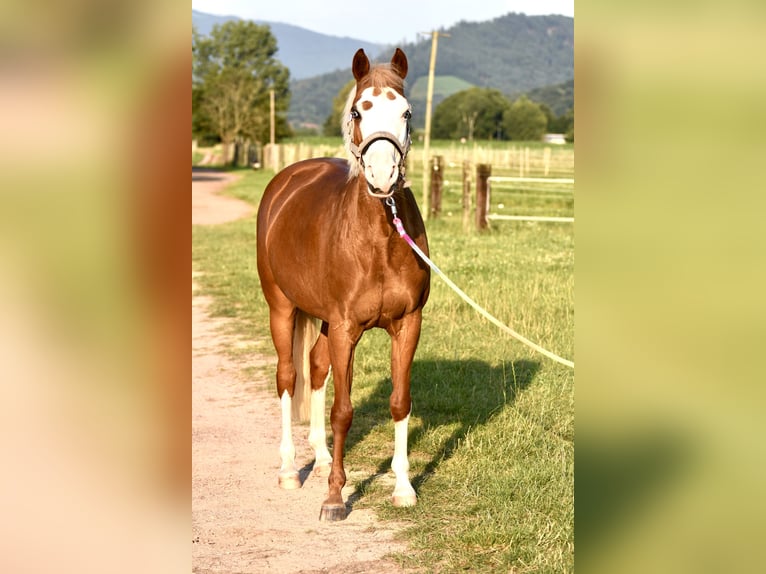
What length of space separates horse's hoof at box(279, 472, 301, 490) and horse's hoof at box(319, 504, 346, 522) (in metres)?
0.56

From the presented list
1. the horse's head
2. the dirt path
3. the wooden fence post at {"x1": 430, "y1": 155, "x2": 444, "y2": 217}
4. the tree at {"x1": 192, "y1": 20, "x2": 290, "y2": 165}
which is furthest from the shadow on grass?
the tree at {"x1": 192, "y1": 20, "x2": 290, "y2": 165}

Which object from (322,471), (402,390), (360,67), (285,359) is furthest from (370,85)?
(322,471)

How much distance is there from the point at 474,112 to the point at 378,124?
106 m

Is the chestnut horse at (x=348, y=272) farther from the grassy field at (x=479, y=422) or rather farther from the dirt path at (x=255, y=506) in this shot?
the grassy field at (x=479, y=422)

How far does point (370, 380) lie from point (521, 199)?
1953cm

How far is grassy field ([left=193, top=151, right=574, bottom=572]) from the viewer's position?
391cm

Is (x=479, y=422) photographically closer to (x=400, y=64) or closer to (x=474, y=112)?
(x=400, y=64)

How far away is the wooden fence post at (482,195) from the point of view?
16672mm

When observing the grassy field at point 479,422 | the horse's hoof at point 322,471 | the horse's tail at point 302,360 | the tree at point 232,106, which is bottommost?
the horse's hoof at point 322,471

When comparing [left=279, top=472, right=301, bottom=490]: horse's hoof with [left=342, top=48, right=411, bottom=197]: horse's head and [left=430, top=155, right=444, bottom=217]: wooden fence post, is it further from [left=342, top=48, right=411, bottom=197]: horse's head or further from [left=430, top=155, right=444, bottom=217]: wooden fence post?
[left=430, top=155, right=444, bottom=217]: wooden fence post

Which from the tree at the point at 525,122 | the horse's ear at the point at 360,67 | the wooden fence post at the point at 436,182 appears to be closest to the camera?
the horse's ear at the point at 360,67

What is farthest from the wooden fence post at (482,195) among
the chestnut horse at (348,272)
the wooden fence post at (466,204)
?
the chestnut horse at (348,272)
